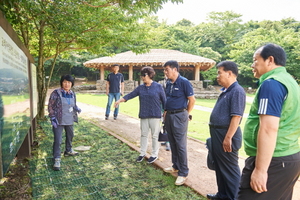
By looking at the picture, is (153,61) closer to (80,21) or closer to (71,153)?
(80,21)

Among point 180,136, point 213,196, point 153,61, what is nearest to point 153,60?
point 153,61

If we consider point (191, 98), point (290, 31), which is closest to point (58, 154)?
point (191, 98)

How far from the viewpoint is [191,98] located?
10.7 feet

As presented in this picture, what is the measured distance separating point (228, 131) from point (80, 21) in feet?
16.1

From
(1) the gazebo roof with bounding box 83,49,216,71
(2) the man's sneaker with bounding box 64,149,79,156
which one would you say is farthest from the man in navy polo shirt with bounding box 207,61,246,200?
(1) the gazebo roof with bounding box 83,49,216,71

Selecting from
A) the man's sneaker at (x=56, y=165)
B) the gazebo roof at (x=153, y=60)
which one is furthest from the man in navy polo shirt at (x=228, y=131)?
the gazebo roof at (x=153, y=60)

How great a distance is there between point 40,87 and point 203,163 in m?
5.87

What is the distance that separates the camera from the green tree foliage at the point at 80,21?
464 cm

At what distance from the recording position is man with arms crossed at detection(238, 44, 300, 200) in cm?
154

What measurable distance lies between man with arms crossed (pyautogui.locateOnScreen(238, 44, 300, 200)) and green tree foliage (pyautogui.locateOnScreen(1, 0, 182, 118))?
2940mm

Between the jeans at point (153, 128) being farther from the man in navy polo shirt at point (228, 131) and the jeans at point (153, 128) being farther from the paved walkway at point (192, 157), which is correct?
the man in navy polo shirt at point (228, 131)

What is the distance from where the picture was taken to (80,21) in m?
5.89

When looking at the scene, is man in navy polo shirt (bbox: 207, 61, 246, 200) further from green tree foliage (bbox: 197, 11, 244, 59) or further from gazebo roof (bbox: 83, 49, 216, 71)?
green tree foliage (bbox: 197, 11, 244, 59)

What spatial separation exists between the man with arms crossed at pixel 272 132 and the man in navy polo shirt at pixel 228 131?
2.54ft
